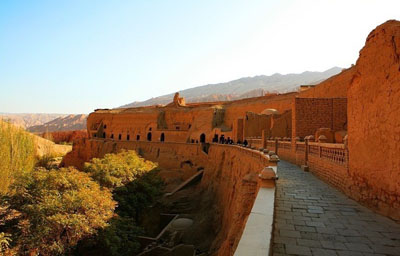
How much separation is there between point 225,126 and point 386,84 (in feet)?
99.1

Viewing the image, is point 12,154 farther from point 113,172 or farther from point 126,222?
point 126,222

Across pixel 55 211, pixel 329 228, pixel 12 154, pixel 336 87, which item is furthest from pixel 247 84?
pixel 329 228

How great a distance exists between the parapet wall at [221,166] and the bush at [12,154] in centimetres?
853

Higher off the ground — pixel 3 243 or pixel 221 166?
pixel 221 166

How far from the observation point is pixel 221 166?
1888 cm

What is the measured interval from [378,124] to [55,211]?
9508 mm

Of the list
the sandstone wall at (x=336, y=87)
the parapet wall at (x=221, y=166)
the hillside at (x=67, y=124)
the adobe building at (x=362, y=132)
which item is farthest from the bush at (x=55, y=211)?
the hillside at (x=67, y=124)

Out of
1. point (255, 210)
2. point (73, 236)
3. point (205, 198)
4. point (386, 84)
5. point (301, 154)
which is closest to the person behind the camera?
point (255, 210)

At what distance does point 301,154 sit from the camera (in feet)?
36.5

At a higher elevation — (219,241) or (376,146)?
(376,146)

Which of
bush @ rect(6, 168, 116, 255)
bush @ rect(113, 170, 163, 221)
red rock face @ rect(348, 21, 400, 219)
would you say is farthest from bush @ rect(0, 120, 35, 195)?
red rock face @ rect(348, 21, 400, 219)

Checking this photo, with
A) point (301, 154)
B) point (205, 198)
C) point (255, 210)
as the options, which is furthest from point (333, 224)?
point (205, 198)

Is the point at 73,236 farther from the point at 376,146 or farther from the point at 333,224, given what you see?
the point at 376,146

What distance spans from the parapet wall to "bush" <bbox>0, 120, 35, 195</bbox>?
28.0ft
